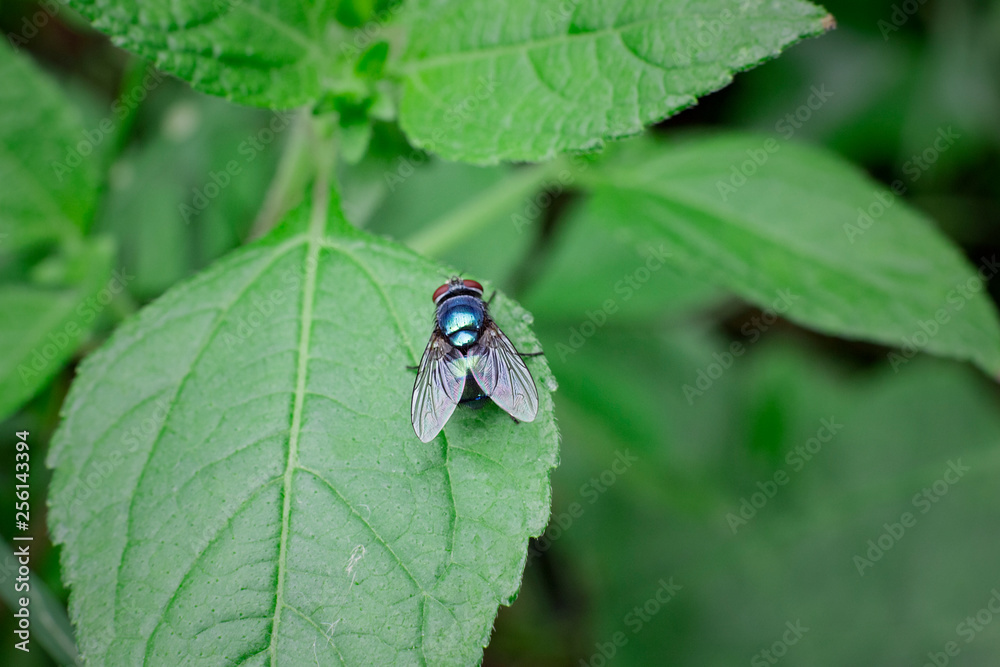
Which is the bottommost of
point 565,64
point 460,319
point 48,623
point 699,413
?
point 699,413

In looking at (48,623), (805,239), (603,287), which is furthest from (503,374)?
(603,287)

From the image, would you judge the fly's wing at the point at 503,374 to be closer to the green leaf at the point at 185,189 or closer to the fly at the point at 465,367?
the fly at the point at 465,367

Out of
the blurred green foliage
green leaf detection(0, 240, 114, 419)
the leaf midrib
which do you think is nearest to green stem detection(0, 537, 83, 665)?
green leaf detection(0, 240, 114, 419)

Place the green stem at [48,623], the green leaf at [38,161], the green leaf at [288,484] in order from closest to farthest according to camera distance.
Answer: the green leaf at [288,484], the green stem at [48,623], the green leaf at [38,161]

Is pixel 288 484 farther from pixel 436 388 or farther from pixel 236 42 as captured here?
pixel 236 42

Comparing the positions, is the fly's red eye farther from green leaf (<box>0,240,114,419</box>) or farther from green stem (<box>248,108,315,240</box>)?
green leaf (<box>0,240,114,419</box>)

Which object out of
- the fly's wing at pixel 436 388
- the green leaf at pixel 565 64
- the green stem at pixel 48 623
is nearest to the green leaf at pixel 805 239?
the green leaf at pixel 565 64

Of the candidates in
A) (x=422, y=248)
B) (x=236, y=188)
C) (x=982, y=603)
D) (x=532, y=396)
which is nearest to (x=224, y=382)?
(x=532, y=396)
